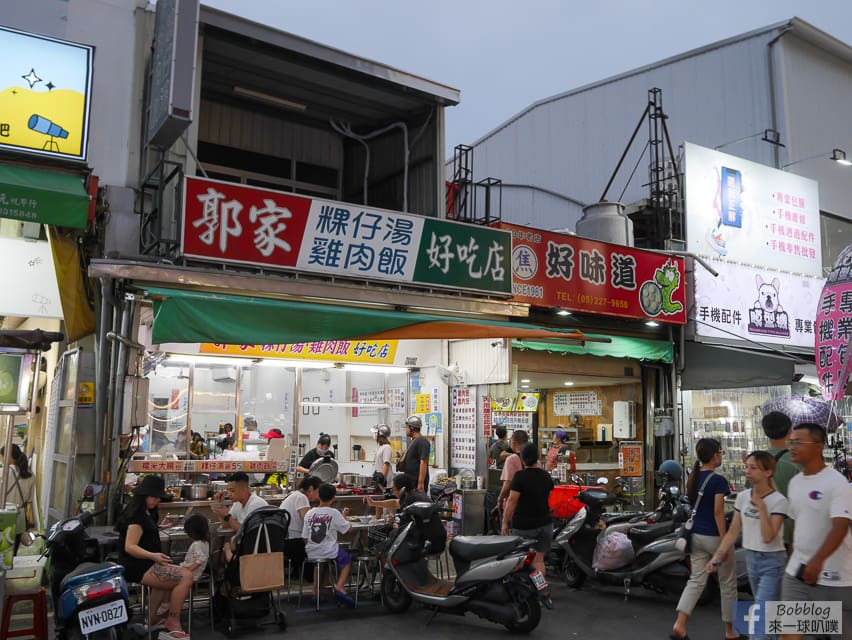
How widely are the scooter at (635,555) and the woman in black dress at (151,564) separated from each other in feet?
16.0

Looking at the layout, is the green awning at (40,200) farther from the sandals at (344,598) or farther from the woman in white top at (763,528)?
the woman in white top at (763,528)

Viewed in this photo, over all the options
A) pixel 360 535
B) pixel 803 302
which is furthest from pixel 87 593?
pixel 803 302

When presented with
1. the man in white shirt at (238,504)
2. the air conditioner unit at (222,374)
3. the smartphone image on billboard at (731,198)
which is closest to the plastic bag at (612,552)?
the man in white shirt at (238,504)

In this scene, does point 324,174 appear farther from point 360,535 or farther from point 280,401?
point 360,535

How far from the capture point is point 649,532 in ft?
29.9

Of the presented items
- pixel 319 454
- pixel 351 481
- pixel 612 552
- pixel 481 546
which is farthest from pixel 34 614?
pixel 612 552

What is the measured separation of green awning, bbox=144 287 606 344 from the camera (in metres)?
8.17

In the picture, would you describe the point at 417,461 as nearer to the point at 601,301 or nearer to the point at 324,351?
the point at 324,351

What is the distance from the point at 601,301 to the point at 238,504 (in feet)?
25.2

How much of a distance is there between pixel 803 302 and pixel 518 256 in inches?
298

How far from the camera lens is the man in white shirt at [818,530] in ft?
15.3

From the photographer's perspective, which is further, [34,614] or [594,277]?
[594,277]

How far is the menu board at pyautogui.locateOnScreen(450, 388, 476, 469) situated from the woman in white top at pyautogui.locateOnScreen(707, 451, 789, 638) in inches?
276

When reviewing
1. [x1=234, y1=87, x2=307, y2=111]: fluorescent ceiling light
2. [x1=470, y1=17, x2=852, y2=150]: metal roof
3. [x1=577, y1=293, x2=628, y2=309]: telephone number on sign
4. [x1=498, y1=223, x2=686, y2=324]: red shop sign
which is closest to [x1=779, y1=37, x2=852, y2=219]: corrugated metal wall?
[x1=470, y1=17, x2=852, y2=150]: metal roof
